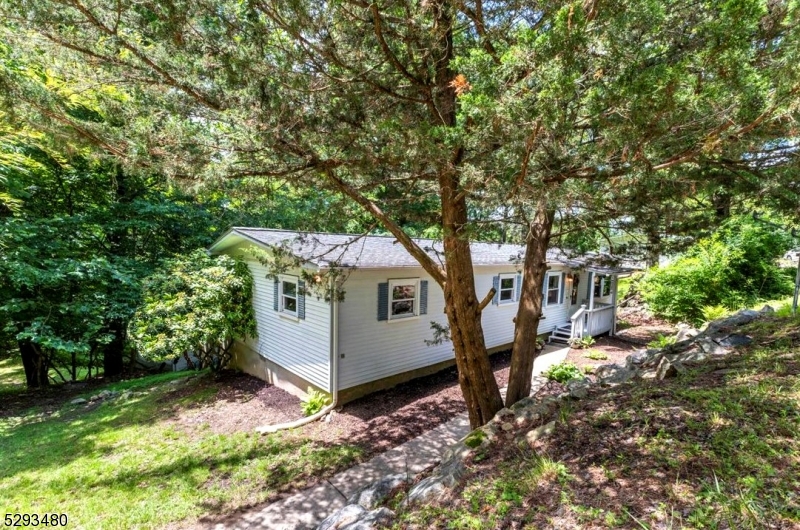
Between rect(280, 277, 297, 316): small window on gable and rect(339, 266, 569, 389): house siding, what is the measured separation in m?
1.63

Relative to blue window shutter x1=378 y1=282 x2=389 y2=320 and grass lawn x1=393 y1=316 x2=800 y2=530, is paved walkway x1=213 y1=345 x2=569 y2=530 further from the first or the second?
blue window shutter x1=378 y1=282 x2=389 y2=320

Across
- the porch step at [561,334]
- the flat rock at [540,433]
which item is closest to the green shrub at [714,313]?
the porch step at [561,334]

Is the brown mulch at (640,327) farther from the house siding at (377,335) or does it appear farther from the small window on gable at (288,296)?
the small window on gable at (288,296)

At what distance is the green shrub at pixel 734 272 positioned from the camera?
466 inches

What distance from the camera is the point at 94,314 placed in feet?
29.0

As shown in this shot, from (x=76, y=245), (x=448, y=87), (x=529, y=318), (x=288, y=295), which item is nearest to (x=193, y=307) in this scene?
(x=288, y=295)

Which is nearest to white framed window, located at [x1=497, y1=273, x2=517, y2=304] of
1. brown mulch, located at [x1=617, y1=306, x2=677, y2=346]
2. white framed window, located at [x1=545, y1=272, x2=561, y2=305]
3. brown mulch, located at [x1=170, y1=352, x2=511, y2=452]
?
white framed window, located at [x1=545, y1=272, x2=561, y2=305]

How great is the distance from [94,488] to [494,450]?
569cm

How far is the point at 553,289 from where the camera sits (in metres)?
12.3

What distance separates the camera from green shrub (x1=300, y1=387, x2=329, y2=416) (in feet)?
23.2

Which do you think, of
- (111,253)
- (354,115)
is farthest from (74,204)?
(354,115)

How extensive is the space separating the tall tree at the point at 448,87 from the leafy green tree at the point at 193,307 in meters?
5.36

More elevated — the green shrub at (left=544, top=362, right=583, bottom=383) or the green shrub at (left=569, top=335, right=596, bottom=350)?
the green shrub at (left=544, top=362, right=583, bottom=383)

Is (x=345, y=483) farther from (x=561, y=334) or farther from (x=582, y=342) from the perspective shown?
(x=561, y=334)
